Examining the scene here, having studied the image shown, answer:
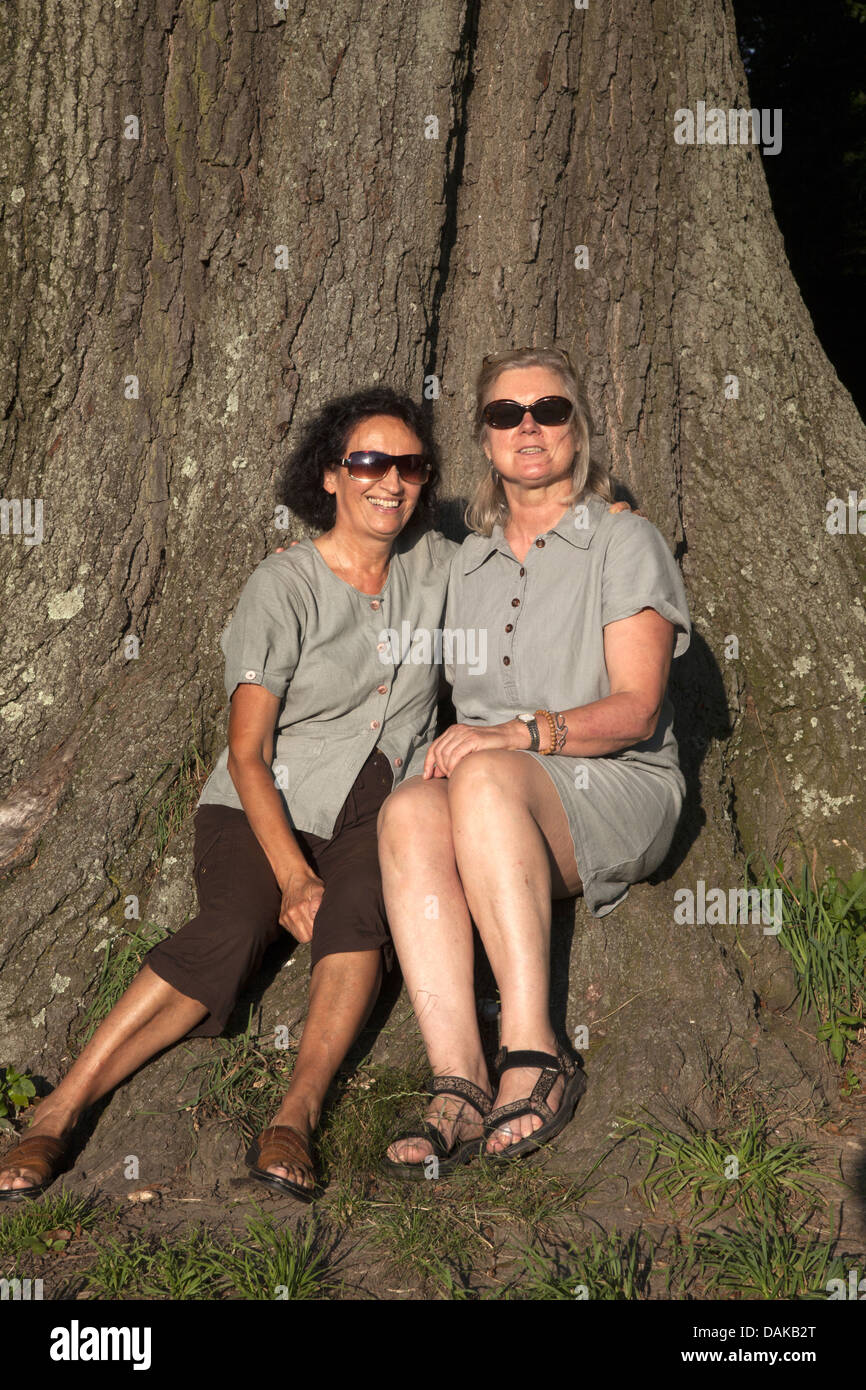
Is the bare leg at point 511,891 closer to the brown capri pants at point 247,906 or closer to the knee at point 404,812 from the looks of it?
the knee at point 404,812

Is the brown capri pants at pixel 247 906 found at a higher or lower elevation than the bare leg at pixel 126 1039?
→ higher

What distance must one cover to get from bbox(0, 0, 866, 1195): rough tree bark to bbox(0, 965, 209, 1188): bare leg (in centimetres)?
12

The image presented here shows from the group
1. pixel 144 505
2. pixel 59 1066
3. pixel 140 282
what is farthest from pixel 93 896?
pixel 140 282

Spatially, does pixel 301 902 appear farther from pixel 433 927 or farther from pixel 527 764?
pixel 527 764

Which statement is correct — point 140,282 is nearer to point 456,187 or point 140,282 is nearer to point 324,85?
point 324,85

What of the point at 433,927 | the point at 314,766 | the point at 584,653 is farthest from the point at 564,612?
the point at 433,927

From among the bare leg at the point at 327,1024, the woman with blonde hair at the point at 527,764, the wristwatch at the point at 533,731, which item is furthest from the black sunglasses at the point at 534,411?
the bare leg at the point at 327,1024

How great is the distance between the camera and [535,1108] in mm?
2906

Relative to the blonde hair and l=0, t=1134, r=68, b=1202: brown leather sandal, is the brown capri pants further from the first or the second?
the blonde hair

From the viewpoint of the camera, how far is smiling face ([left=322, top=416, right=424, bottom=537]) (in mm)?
3676

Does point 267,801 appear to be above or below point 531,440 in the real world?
below

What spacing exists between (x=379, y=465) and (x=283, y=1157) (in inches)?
77.2

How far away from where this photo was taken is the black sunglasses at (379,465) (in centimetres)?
363

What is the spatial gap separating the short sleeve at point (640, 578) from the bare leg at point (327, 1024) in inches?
46.3
